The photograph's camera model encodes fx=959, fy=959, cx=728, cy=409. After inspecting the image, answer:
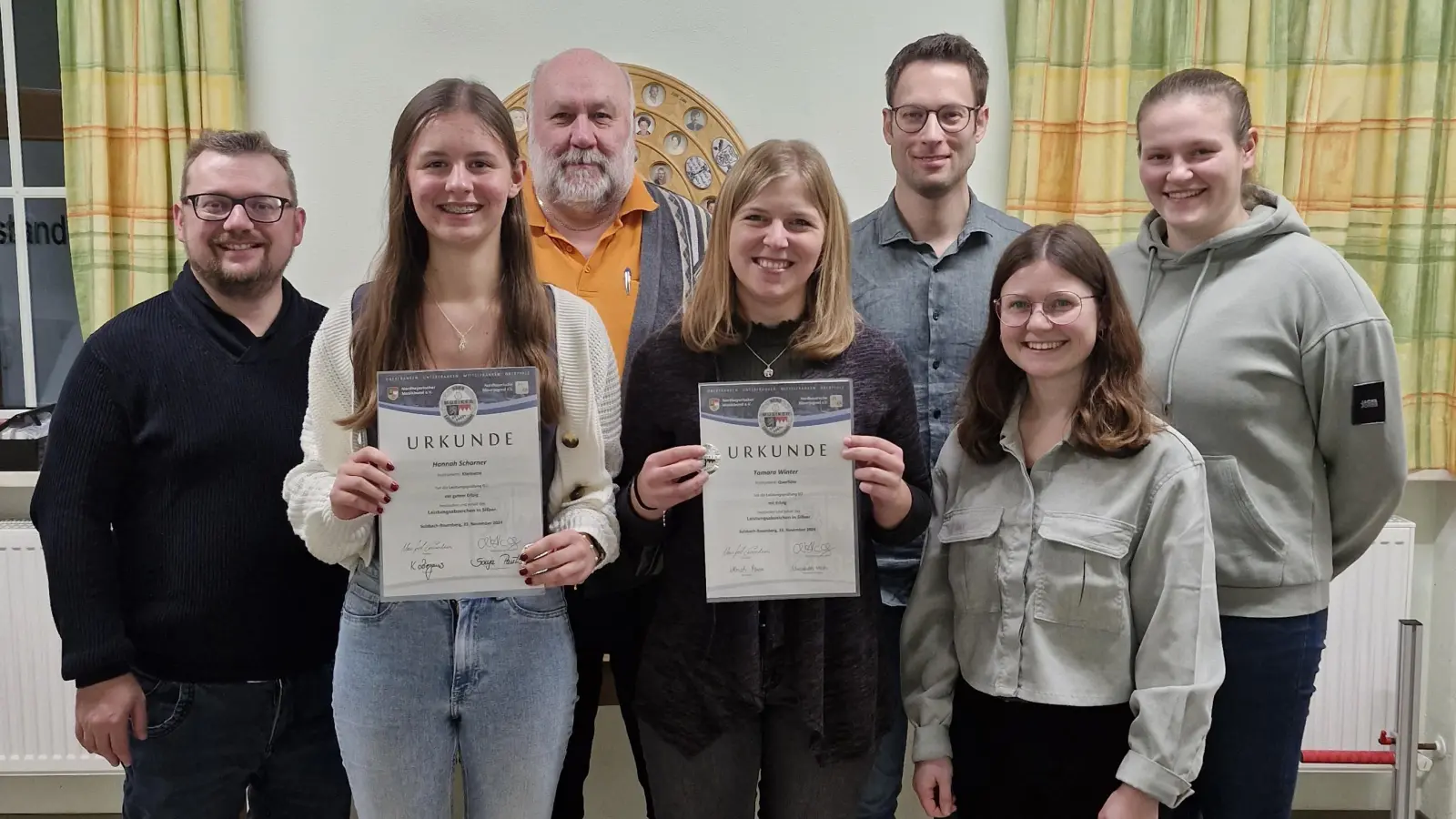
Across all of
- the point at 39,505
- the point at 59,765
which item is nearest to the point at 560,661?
the point at 39,505

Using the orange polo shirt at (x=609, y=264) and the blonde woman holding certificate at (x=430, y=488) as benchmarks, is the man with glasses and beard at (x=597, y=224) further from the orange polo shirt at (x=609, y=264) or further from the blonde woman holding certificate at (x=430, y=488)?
the blonde woman holding certificate at (x=430, y=488)

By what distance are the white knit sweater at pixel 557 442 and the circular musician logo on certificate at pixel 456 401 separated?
0.16 meters

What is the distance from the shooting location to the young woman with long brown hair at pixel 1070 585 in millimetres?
1511

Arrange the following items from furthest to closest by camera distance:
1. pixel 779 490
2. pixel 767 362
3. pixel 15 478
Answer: pixel 15 478
pixel 767 362
pixel 779 490

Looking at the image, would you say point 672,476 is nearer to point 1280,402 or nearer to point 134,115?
point 1280,402

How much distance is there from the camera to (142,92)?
9.78 ft

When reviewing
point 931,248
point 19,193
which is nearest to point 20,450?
point 19,193

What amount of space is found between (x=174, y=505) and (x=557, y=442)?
781mm

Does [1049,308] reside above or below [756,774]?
above

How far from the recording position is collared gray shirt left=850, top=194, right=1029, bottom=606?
6.72 feet

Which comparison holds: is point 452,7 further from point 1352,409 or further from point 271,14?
point 1352,409

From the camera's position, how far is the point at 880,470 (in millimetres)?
1506

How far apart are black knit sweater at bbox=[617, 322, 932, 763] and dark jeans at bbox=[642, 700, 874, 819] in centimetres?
3
